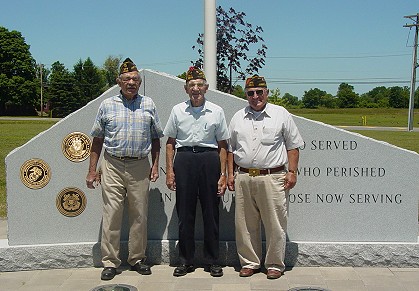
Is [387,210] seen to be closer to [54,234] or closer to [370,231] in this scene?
[370,231]

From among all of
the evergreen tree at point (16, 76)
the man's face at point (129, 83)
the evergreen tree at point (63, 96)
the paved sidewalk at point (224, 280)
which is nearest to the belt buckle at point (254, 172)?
the paved sidewalk at point (224, 280)

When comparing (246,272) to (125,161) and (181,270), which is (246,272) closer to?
(181,270)

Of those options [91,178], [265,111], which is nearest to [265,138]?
[265,111]

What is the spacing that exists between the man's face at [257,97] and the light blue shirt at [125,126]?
33.5 inches

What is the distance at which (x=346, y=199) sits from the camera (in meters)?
4.98

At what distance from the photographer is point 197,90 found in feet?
14.4

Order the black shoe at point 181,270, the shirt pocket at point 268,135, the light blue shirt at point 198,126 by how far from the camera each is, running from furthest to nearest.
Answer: the black shoe at point 181,270
the light blue shirt at point 198,126
the shirt pocket at point 268,135

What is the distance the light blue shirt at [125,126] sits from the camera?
4.37 meters

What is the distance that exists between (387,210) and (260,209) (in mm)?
1349

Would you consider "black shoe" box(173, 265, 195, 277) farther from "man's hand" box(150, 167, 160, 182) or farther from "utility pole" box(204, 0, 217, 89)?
"utility pole" box(204, 0, 217, 89)

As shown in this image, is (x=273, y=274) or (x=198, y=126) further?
(x=273, y=274)

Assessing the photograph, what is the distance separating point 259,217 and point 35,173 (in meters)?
2.13

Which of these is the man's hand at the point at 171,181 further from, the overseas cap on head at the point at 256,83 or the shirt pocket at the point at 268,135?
the overseas cap on head at the point at 256,83

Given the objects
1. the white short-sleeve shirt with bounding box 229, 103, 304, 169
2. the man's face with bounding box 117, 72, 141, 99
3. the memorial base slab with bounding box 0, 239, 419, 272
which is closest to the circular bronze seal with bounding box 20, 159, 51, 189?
the memorial base slab with bounding box 0, 239, 419, 272
